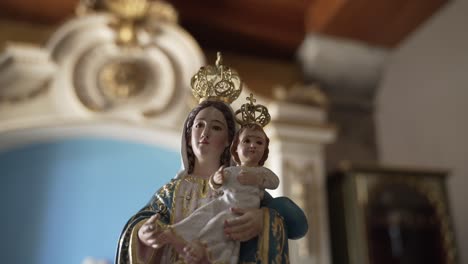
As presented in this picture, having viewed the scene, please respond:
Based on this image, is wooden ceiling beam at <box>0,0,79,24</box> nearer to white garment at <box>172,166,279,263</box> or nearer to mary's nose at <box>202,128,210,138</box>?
mary's nose at <box>202,128,210,138</box>

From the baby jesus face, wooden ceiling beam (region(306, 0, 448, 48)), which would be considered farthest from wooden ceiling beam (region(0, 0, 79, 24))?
the baby jesus face

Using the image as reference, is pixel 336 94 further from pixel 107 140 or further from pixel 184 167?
pixel 184 167

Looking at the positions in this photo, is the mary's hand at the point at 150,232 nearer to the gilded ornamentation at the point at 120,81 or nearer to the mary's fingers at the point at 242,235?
the mary's fingers at the point at 242,235

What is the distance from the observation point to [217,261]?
42.1 inches

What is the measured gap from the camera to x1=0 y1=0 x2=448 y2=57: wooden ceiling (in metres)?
2.86

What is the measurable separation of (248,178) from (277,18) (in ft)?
6.98

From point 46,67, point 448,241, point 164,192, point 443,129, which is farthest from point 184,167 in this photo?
point 443,129

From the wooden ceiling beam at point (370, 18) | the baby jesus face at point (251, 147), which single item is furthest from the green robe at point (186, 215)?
the wooden ceiling beam at point (370, 18)

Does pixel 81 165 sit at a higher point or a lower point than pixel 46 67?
lower

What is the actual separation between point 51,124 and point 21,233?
58cm

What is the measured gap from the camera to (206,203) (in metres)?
1.17

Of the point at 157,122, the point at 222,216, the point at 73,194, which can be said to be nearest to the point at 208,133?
the point at 222,216

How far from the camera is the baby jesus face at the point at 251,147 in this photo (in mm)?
1183

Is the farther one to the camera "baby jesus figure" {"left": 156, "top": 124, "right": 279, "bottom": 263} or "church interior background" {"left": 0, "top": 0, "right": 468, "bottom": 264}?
"church interior background" {"left": 0, "top": 0, "right": 468, "bottom": 264}
